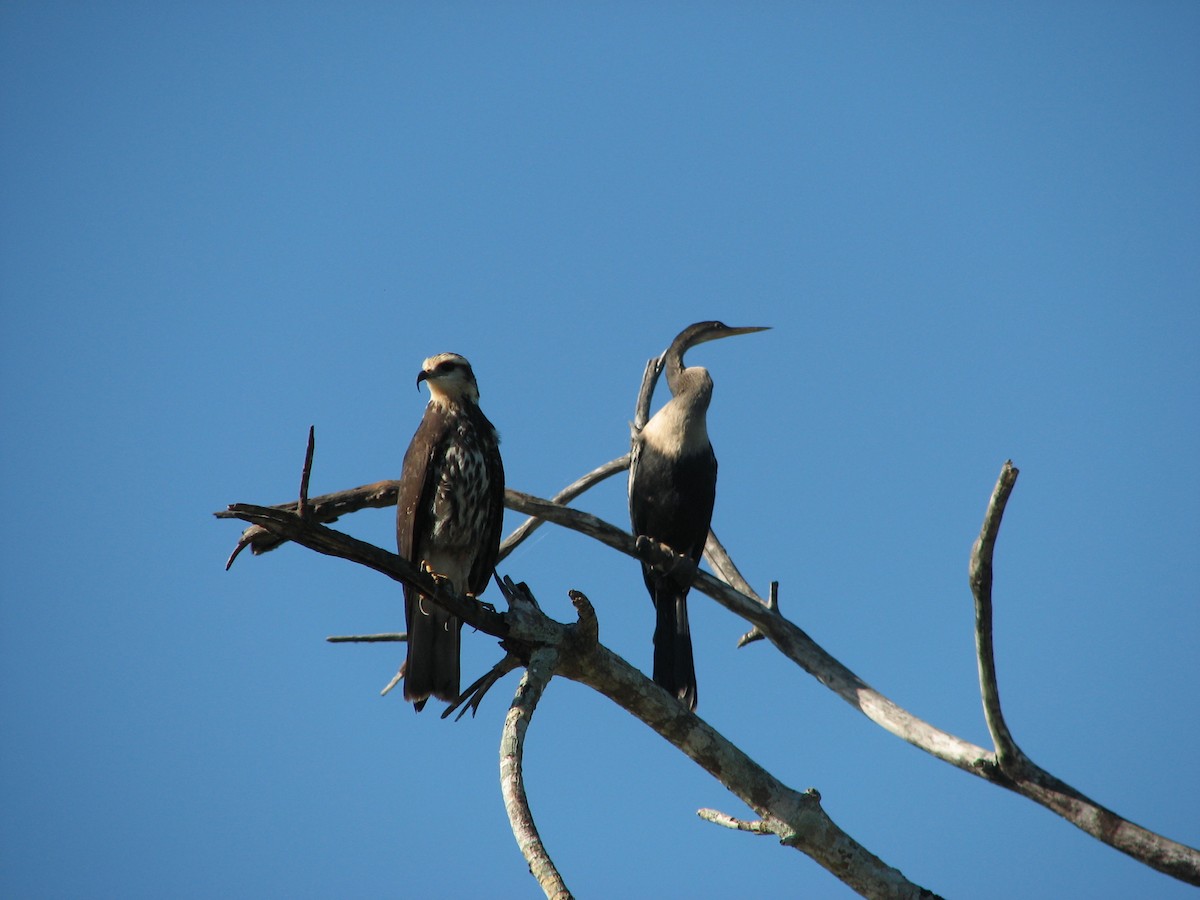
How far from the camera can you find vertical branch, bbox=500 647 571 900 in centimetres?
285

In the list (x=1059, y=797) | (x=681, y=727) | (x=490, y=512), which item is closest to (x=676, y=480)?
(x=490, y=512)

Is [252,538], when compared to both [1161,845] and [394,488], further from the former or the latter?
[1161,845]

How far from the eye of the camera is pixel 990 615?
336 cm

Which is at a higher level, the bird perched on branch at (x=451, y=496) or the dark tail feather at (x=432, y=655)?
the bird perched on branch at (x=451, y=496)

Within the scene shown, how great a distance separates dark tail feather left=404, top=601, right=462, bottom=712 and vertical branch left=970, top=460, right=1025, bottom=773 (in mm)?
1949

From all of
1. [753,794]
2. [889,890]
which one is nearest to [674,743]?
[753,794]

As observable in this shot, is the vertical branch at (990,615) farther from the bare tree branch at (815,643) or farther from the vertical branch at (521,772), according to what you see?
the vertical branch at (521,772)

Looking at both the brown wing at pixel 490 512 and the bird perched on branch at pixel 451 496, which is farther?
the brown wing at pixel 490 512

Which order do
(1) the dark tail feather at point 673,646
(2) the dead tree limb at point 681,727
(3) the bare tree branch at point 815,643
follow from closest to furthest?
(3) the bare tree branch at point 815,643
(2) the dead tree limb at point 681,727
(1) the dark tail feather at point 673,646

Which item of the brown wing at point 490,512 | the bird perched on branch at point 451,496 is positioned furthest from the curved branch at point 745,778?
the brown wing at point 490,512

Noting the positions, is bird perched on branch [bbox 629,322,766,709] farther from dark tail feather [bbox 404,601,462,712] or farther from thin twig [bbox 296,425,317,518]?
thin twig [bbox 296,425,317,518]

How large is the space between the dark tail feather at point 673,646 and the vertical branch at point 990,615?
180 cm

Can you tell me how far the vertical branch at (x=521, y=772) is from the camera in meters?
2.85

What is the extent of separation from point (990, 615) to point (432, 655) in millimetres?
2119
